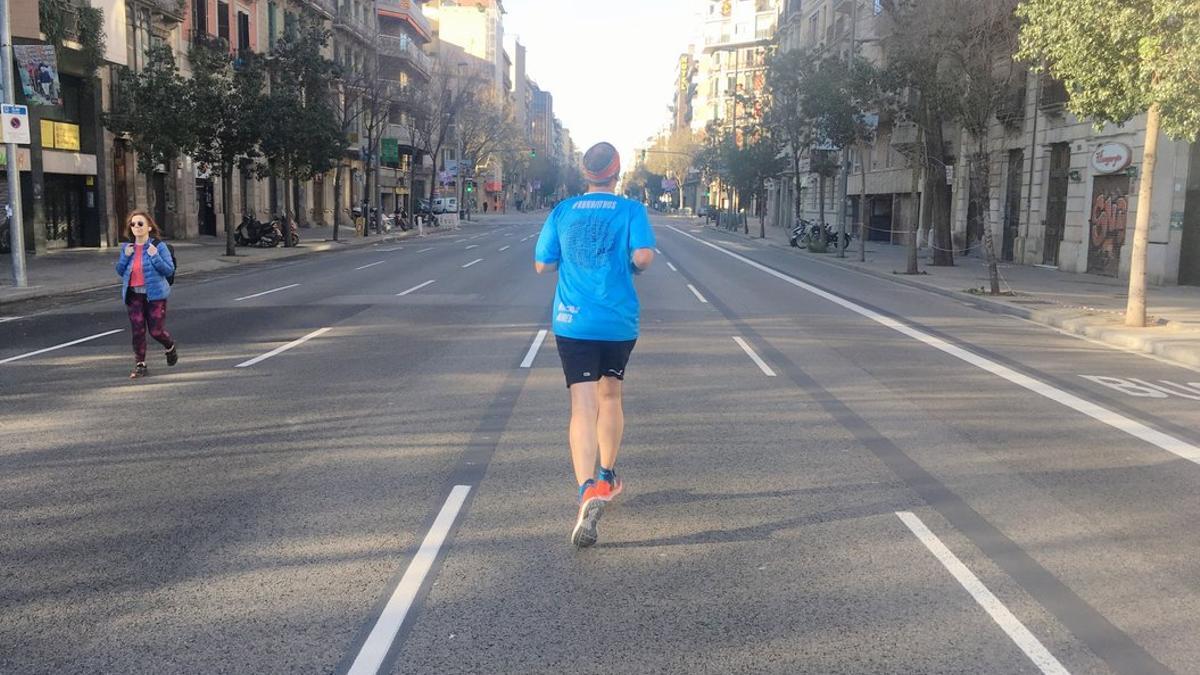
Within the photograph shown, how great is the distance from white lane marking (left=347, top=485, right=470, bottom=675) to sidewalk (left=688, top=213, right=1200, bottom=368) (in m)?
10.1

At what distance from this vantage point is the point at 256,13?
43.6 meters

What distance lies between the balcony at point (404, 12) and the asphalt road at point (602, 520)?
5448cm

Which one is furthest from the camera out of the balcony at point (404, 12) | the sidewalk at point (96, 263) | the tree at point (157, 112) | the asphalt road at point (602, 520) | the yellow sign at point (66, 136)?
the balcony at point (404, 12)

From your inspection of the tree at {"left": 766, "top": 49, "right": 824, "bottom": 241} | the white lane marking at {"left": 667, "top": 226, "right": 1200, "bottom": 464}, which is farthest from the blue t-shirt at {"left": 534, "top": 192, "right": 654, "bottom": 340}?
the tree at {"left": 766, "top": 49, "right": 824, "bottom": 241}

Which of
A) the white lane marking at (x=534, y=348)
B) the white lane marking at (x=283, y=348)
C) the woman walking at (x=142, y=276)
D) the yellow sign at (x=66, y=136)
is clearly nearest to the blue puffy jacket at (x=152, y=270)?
the woman walking at (x=142, y=276)

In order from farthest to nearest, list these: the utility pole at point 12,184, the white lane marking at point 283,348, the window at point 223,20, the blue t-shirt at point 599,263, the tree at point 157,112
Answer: the window at point 223,20
the tree at point 157,112
the utility pole at point 12,184
the white lane marking at point 283,348
the blue t-shirt at point 599,263

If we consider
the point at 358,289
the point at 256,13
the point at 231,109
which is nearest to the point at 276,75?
the point at 256,13

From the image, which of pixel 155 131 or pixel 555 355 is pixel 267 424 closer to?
pixel 555 355

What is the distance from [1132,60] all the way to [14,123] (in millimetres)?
18155

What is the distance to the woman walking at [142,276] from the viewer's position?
373 inches

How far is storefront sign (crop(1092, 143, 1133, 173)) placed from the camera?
942 inches

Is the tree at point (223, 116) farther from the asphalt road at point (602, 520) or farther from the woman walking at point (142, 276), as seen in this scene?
the woman walking at point (142, 276)

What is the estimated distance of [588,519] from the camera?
490 centimetres

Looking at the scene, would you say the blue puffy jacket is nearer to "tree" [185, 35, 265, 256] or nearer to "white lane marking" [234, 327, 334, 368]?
"white lane marking" [234, 327, 334, 368]
